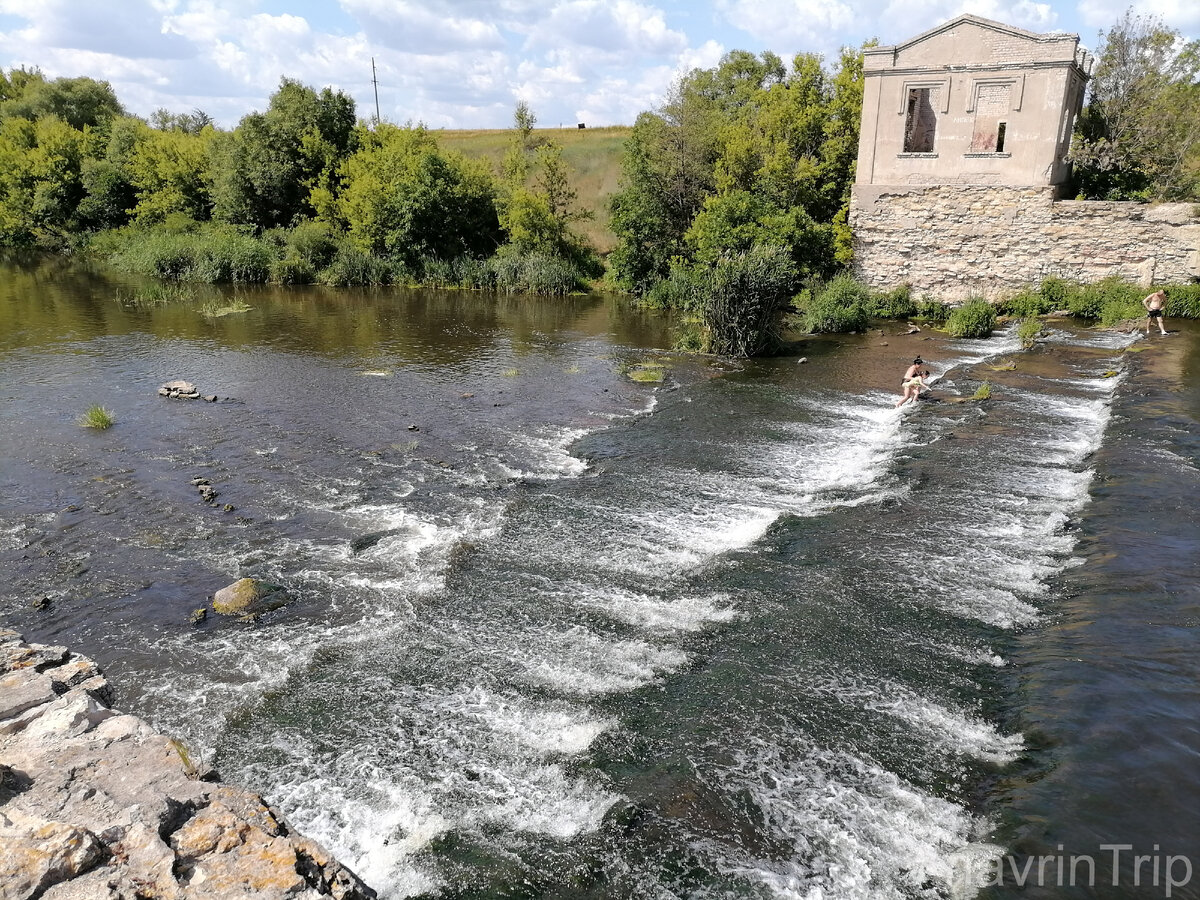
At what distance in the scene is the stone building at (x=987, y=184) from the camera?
26.5 m

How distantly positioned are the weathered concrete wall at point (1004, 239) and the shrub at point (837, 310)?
3044 millimetres

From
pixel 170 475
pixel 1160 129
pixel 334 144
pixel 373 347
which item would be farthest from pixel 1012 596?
pixel 334 144

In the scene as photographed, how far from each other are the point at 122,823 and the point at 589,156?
58882 mm

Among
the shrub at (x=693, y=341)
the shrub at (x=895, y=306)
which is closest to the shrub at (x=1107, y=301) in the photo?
the shrub at (x=895, y=306)

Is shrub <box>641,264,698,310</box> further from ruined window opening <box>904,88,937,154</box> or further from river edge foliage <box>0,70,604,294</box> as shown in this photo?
ruined window opening <box>904,88,937,154</box>

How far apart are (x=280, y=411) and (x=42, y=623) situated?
359 inches

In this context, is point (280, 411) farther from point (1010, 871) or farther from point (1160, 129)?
point (1160, 129)

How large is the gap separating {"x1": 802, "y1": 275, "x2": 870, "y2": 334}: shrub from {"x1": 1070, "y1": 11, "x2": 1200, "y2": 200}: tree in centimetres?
1032

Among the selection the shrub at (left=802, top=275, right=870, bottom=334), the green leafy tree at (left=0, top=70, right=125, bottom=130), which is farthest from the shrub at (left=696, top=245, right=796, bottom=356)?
the green leafy tree at (left=0, top=70, right=125, bottom=130)

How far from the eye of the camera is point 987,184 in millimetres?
28172

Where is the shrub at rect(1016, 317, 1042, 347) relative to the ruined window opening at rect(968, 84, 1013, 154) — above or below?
below

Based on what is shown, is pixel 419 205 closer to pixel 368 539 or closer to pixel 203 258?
pixel 203 258

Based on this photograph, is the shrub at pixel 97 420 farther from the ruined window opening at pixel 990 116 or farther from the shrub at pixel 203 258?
the ruined window opening at pixel 990 116

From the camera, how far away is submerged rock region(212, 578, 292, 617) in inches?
373
